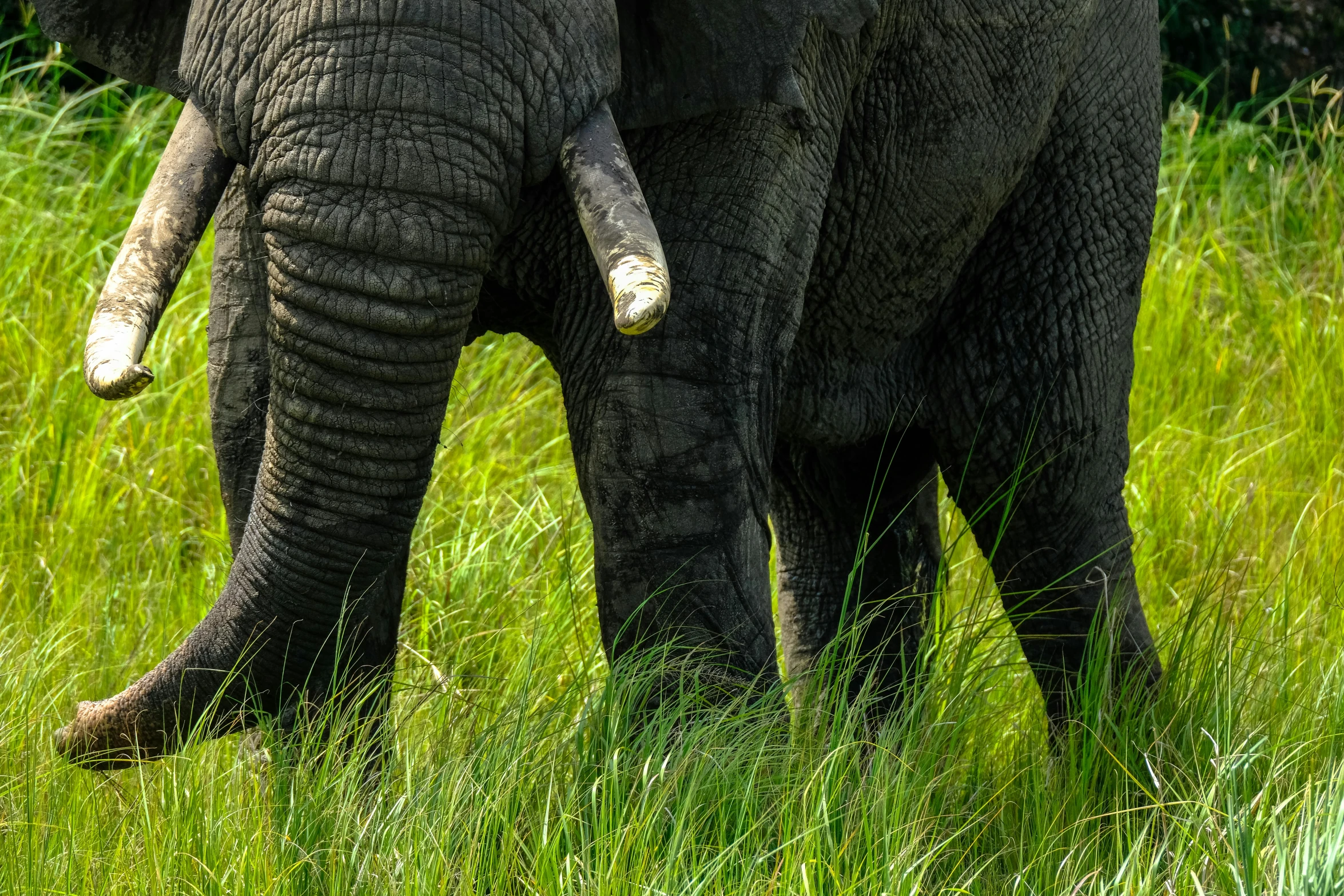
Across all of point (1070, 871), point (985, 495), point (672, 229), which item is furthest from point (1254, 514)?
point (672, 229)

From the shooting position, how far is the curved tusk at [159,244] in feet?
7.22

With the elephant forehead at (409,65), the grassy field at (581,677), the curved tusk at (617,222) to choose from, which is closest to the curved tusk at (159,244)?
the elephant forehead at (409,65)

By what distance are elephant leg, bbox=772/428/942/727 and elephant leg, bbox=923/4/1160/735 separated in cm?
28

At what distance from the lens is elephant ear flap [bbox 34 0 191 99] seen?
8.52 feet

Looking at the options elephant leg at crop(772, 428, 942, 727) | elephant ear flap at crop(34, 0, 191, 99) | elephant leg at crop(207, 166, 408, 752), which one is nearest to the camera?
elephant ear flap at crop(34, 0, 191, 99)

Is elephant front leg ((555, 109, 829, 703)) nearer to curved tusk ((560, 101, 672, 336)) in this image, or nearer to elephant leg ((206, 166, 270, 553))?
curved tusk ((560, 101, 672, 336))

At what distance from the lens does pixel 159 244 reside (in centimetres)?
239

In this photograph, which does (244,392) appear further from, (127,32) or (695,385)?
(695,385)

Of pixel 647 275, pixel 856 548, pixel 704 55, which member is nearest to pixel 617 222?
pixel 647 275

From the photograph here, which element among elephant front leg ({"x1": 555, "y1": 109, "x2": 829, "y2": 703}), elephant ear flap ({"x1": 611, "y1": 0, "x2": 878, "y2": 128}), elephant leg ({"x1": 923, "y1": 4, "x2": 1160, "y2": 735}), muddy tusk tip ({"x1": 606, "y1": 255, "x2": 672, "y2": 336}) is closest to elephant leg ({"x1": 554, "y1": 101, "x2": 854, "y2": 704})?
elephant front leg ({"x1": 555, "y1": 109, "x2": 829, "y2": 703})

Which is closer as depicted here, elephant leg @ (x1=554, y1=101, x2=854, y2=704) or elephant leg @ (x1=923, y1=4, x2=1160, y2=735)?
elephant leg @ (x1=554, y1=101, x2=854, y2=704)

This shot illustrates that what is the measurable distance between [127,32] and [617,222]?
0.98m

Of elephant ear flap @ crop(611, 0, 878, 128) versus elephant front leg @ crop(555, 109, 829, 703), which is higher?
elephant ear flap @ crop(611, 0, 878, 128)

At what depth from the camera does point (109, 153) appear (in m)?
6.66
